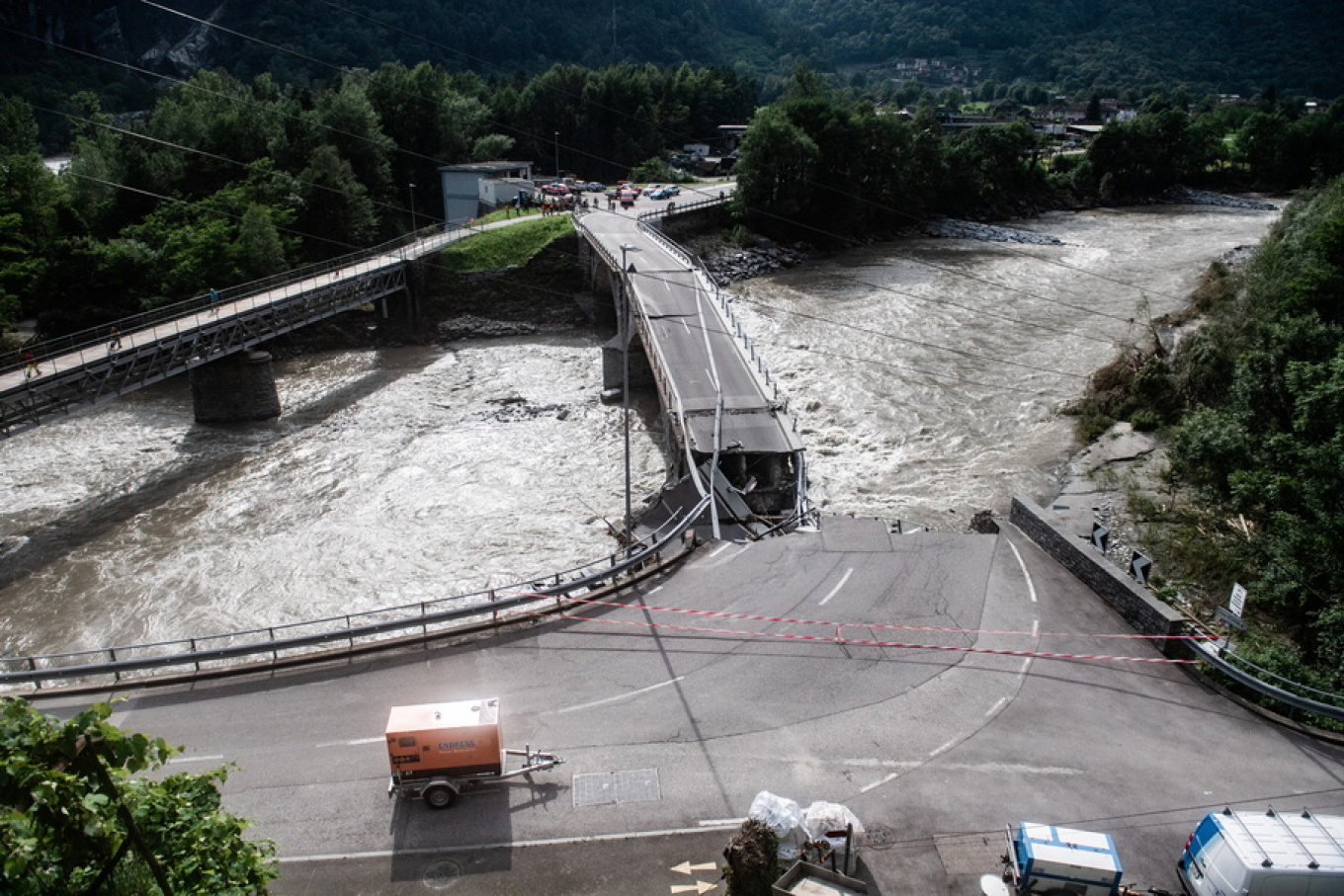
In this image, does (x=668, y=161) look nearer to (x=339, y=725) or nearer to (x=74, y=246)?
(x=74, y=246)

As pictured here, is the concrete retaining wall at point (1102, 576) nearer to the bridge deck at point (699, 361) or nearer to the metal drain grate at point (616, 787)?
the bridge deck at point (699, 361)

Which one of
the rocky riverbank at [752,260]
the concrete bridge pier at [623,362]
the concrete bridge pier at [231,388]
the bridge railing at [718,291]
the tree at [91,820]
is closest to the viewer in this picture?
the tree at [91,820]

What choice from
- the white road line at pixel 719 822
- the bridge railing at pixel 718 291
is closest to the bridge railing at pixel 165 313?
the bridge railing at pixel 718 291

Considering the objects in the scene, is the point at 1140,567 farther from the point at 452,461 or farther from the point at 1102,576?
the point at 452,461

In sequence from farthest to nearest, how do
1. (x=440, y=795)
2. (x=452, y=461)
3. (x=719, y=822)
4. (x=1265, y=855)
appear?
1. (x=452, y=461)
2. (x=440, y=795)
3. (x=719, y=822)
4. (x=1265, y=855)

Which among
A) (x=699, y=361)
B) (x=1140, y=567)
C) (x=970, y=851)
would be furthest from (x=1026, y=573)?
(x=699, y=361)

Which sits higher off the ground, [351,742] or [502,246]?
[502,246]
